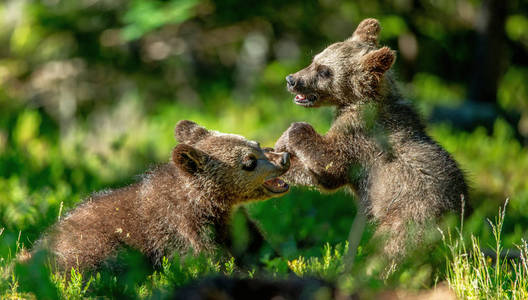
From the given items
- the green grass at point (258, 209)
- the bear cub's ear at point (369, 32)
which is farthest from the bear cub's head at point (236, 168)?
the bear cub's ear at point (369, 32)

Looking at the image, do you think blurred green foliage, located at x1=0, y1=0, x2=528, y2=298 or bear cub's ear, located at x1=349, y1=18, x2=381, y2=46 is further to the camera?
blurred green foliage, located at x1=0, y1=0, x2=528, y2=298

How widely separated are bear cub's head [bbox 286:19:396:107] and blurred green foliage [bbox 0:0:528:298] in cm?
70

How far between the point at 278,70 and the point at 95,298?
9965 millimetres

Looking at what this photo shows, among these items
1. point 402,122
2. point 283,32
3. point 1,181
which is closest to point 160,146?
point 1,181

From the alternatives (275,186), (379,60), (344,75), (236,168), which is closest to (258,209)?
(275,186)

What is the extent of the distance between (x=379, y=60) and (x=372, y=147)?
32.9 inches

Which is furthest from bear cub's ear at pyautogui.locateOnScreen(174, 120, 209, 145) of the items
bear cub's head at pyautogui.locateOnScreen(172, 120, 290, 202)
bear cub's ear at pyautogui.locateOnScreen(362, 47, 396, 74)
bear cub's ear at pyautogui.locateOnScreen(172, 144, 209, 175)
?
bear cub's ear at pyautogui.locateOnScreen(362, 47, 396, 74)

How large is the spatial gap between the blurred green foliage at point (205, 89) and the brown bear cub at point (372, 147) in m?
0.46

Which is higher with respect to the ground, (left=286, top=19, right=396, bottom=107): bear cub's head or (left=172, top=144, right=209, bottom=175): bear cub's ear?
(left=286, top=19, right=396, bottom=107): bear cub's head

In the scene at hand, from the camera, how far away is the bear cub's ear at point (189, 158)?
223 inches

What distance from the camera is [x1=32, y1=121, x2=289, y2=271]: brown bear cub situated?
5.35 meters

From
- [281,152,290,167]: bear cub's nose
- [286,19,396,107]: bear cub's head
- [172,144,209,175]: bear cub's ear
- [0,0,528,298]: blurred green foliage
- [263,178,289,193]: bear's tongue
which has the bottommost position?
[0,0,528,298]: blurred green foliage

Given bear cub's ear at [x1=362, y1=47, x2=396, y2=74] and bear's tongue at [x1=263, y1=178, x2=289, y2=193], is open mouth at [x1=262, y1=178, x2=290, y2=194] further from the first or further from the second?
bear cub's ear at [x1=362, y1=47, x2=396, y2=74]

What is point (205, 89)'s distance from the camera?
15.2 m
